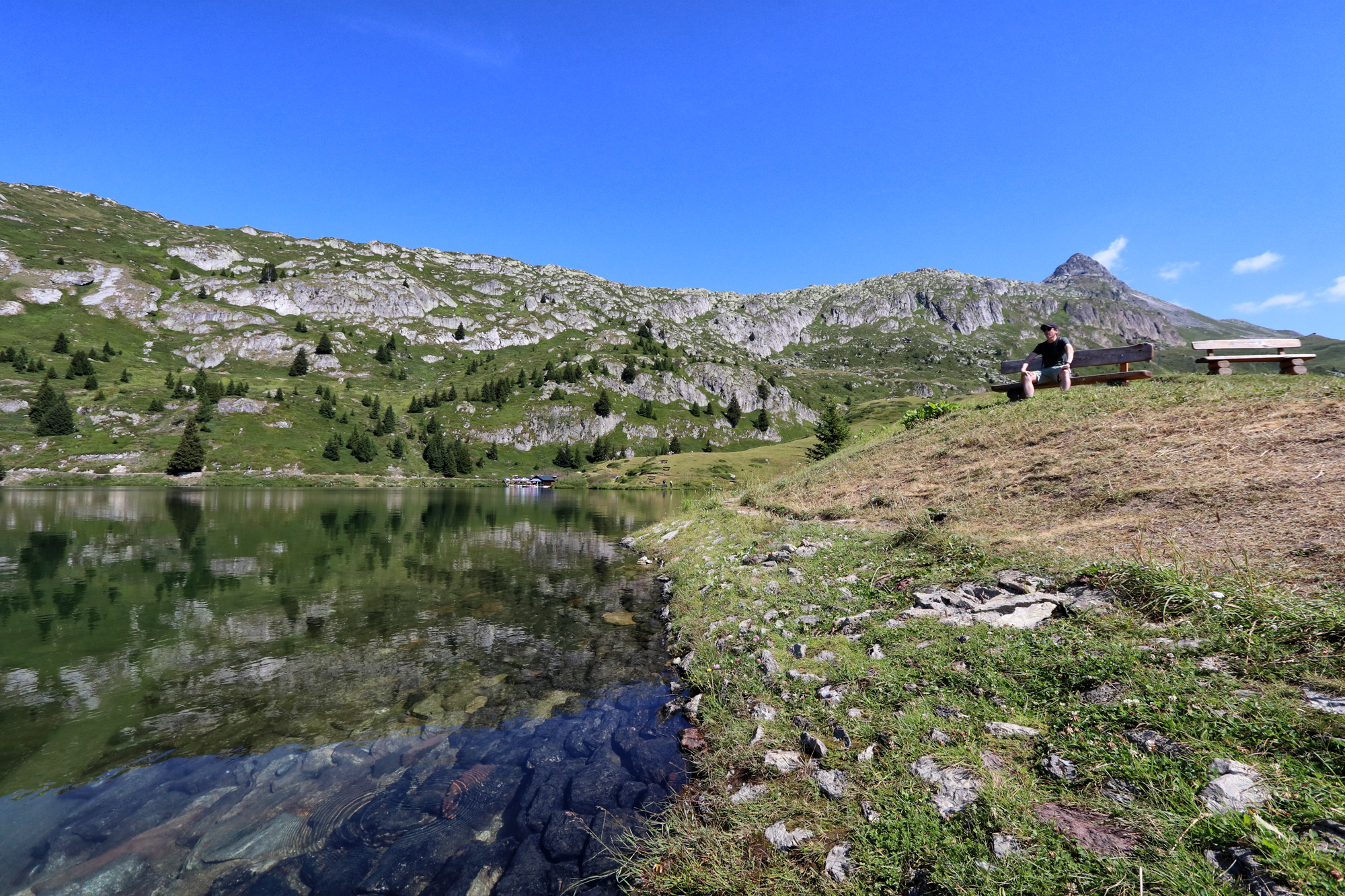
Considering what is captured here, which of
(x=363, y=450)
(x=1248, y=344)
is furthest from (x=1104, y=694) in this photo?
(x=363, y=450)

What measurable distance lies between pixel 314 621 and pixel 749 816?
1849 cm

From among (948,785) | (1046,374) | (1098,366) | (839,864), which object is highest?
(1098,366)

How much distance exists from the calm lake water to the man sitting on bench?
790 inches

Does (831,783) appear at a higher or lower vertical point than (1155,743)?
lower

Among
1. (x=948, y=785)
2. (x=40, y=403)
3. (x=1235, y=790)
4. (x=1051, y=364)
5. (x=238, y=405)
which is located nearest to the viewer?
(x=1235, y=790)

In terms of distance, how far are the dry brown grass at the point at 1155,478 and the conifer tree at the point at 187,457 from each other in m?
147

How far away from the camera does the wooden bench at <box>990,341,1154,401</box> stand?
2009cm

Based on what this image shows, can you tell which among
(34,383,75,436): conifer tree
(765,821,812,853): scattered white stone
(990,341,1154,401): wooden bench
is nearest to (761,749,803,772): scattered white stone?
(765,821,812,853): scattered white stone

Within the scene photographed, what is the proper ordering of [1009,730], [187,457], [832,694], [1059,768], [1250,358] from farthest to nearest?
[187,457] → [1250,358] → [832,694] → [1009,730] → [1059,768]

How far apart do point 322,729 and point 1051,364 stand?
29533 mm

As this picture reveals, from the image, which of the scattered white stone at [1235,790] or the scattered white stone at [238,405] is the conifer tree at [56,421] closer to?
the scattered white stone at [238,405]

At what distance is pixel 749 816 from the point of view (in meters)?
6.93

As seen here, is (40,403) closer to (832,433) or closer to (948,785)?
(832,433)

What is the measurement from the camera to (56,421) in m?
118
